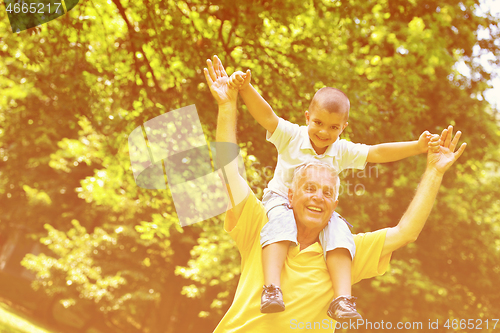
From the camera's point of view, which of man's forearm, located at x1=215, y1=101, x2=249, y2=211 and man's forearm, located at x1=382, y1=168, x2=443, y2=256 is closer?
man's forearm, located at x1=215, y1=101, x2=249, y2=211

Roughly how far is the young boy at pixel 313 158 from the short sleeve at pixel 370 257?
0.09m

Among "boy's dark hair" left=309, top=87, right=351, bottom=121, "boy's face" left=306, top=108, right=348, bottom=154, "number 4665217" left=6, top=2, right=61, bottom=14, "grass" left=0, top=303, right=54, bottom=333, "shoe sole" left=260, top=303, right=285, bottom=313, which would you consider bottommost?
"grass" left=0, top=303, right=54, bottom=333

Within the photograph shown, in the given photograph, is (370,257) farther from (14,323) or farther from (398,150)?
(14,323)

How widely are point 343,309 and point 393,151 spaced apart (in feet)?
2.78

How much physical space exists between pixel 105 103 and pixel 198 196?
6.74 ft

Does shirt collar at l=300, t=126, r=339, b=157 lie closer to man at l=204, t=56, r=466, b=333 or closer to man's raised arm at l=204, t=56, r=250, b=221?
man at l=204, t=56, r=466, b=333

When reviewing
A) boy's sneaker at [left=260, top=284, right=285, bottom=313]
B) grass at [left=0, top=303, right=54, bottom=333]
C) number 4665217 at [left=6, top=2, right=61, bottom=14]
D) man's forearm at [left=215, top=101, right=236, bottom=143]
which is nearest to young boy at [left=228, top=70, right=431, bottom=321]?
boy's sneaker at [left=260, top=284, right=285, bottom=313]

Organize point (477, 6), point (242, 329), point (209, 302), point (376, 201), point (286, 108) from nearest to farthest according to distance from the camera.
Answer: point (242, 329) < point (286, 108) < point (477, 6) < point (376, 201) < point (209, 302)

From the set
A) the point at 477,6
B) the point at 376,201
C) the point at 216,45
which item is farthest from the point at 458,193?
the point at 216,45

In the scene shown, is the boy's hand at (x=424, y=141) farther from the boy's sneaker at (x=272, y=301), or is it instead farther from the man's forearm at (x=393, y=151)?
the boy's sneaker at (x=272, y=301)

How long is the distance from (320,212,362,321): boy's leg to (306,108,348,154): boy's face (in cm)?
43

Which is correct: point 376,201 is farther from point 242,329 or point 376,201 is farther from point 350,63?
point 242,329

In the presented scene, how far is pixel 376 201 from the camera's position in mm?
9375

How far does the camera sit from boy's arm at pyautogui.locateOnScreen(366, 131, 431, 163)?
2.16 metres
